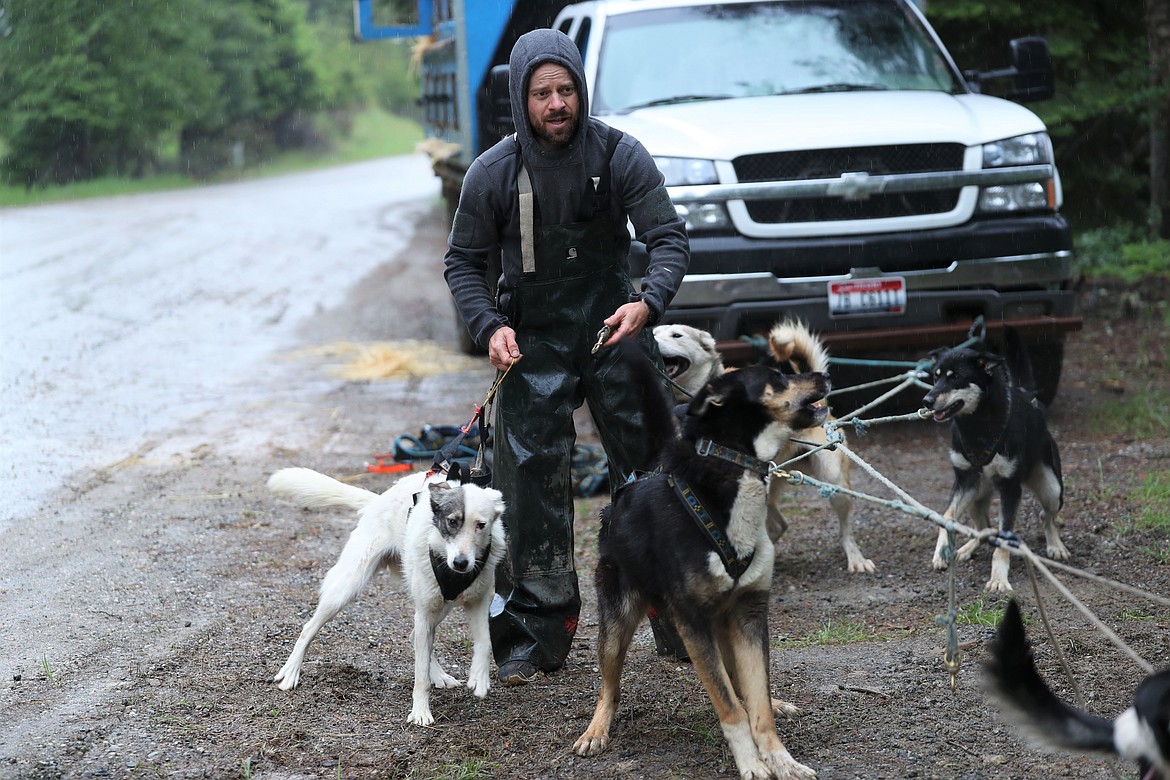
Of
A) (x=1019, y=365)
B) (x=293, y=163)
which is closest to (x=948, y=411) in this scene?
(x=1019, y=365)

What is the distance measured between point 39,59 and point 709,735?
3571 cm

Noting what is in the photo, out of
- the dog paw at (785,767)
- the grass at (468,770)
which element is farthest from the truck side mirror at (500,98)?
the dog paw at (785,767)

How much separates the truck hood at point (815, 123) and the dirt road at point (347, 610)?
2.05 m

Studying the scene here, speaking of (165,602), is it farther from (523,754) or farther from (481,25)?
(481,25)

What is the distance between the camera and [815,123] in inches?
293

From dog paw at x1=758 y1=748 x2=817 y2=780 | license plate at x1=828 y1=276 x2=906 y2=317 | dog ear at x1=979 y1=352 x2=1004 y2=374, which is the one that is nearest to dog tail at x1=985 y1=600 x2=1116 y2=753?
dog paw at x1=758 y1=748 x2=817 y2=780

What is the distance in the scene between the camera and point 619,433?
15.5 ft

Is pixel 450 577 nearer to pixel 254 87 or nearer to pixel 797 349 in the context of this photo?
pixel 797 349

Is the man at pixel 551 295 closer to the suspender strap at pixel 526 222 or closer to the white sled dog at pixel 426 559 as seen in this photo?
the suspender strap at pixel 526 222

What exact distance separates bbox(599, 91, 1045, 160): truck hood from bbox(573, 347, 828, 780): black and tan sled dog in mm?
3538

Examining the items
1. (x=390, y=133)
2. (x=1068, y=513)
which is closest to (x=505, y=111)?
(x=1068, y=513)

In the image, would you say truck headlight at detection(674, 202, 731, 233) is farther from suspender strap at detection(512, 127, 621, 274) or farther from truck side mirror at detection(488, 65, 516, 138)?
suspender strap at detection(512, 127, 621, 274)

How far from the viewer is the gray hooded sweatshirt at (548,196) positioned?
4.41 m

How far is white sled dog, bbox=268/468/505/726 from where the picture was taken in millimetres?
4367
